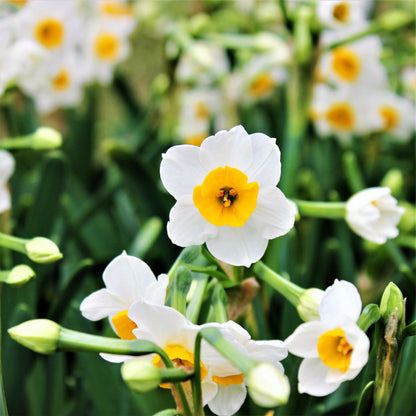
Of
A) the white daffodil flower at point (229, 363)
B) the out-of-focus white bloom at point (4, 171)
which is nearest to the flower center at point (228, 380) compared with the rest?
the white daffodil flower at point (229, 363)

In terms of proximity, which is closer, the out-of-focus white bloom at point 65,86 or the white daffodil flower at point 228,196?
the white daffodil flower at point 228,196

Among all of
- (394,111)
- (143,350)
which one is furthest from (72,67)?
(143,350)

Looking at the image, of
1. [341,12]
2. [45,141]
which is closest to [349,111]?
[341,12]

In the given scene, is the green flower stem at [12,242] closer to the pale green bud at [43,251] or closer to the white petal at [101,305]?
the pale green bud at [43,251]

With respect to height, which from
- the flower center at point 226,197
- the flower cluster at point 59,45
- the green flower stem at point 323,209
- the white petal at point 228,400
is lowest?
Result: the white petal at point 228,400

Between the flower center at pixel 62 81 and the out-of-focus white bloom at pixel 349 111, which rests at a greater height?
the flower center at pixel 62 81

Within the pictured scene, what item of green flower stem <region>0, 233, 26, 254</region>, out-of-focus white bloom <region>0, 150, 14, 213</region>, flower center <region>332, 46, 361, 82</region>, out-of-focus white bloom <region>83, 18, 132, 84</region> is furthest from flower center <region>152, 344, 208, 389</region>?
out-of-focus white bloom <region>83, 18, 132, 84</region>

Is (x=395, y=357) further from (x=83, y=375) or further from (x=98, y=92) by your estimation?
(x=98, y=92)
